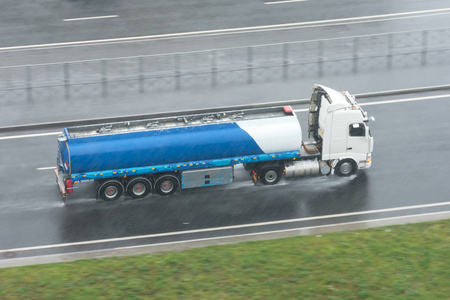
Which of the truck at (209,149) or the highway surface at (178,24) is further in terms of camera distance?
the highway surface at (178,24)

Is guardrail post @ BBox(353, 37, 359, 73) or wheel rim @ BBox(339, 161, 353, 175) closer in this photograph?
wheel rim @ BBox(339, 161, 353, 175)

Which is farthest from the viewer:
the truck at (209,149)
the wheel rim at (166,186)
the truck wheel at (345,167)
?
the truck wheel at (345,167)

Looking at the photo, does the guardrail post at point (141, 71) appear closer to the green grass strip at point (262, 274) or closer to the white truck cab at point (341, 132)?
the white truck cab at point (341, 132)

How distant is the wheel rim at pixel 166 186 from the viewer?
1057 inches

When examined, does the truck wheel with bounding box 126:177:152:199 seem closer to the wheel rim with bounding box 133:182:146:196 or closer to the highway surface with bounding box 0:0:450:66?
the wheel rim with bounding box 133:182:146:196

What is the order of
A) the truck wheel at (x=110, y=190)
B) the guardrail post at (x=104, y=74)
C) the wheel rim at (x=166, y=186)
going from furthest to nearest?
1. the guardrail post at (x=104, y=74)
2. the wheel rim at (x=166, y=186)
3. the truck wheel at (x=110, y=190)

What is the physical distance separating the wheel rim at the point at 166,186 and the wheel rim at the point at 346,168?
632 centimetres

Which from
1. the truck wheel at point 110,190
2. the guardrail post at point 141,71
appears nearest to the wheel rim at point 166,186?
the truck wheel at point 110,190

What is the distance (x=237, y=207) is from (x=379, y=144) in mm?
7413

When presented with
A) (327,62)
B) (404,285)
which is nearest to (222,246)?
(404,285)

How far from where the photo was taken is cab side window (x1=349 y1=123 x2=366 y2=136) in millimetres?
27538

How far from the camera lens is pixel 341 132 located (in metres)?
27.6

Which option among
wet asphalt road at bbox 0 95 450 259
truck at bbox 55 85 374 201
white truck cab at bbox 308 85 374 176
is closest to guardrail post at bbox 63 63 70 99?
wet asphalt road at bbox 0 95 450 259

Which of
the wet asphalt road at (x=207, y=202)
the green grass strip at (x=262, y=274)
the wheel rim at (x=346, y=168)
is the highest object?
the wheel rim at (x=346, y=168)
